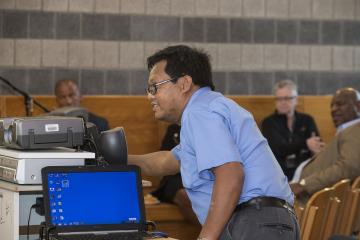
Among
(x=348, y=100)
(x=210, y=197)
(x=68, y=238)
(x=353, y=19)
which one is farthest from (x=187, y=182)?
(x=353, y=19)

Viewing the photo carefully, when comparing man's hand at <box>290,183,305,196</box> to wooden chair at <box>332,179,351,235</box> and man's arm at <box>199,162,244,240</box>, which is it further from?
man's arm at <box>199,162,244,240</box>

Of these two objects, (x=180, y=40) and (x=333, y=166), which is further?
(x=180, y=40)

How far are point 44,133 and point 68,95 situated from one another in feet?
13.2

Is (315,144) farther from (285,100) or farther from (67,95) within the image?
(67,95)

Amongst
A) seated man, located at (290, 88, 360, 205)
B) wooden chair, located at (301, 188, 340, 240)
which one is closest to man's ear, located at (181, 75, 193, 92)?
wooden chair, located at (301, 188, 340, 240)

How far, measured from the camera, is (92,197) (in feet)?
10.5

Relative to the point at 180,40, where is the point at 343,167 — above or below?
below

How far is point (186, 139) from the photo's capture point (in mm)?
3125

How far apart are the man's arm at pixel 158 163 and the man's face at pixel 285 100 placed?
13.6 feet

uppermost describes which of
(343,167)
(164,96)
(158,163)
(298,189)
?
(164,96)

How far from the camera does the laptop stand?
3.10 meters

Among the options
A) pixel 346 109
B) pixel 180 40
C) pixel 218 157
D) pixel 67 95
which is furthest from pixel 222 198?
pixel 180 40

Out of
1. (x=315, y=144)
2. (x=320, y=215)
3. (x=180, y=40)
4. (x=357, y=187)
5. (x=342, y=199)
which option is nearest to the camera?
(x=320, y=215)

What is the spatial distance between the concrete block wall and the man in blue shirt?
434 cm
